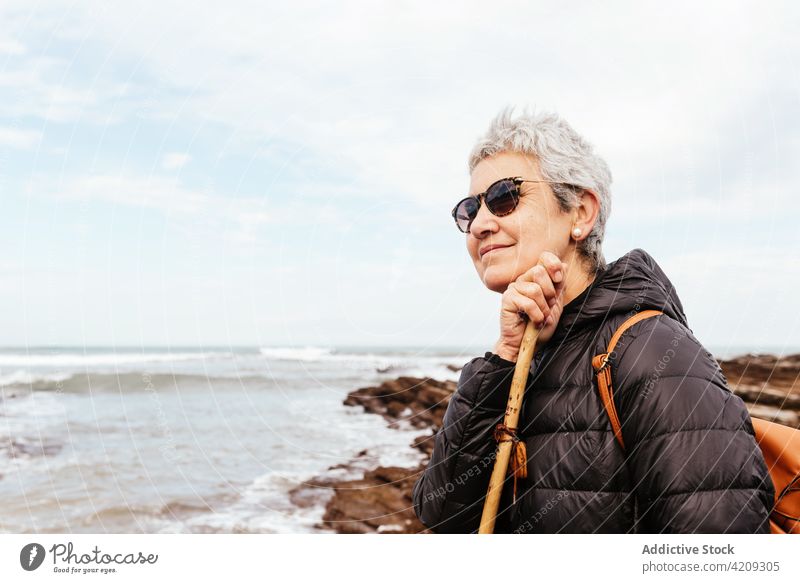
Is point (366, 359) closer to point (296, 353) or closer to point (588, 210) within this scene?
point (296, 353)

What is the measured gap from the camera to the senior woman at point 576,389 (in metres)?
1.60

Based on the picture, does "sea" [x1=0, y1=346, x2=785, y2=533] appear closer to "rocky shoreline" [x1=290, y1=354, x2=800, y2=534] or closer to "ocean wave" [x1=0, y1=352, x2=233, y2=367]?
"rocky shoreline" [x1=290, y1=354, x2=800, y2=534]

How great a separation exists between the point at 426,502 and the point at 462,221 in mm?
1088

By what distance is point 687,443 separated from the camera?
1595 mm

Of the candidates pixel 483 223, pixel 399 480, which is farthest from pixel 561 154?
pixel 399 480

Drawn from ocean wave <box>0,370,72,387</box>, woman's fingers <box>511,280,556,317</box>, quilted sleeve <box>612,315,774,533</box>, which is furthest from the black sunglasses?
ocean wave <box>0,370,72,387</box>

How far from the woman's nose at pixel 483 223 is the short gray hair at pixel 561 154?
0.22 metres

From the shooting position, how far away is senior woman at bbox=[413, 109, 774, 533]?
1604mm

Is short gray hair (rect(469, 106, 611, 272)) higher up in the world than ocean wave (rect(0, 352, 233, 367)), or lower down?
higher up

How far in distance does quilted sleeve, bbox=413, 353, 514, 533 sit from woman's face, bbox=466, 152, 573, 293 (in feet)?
1.08

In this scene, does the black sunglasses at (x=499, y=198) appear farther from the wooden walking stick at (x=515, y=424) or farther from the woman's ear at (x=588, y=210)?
the wooden walking stick at (x=515, y=424)

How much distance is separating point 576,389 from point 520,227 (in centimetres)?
60
